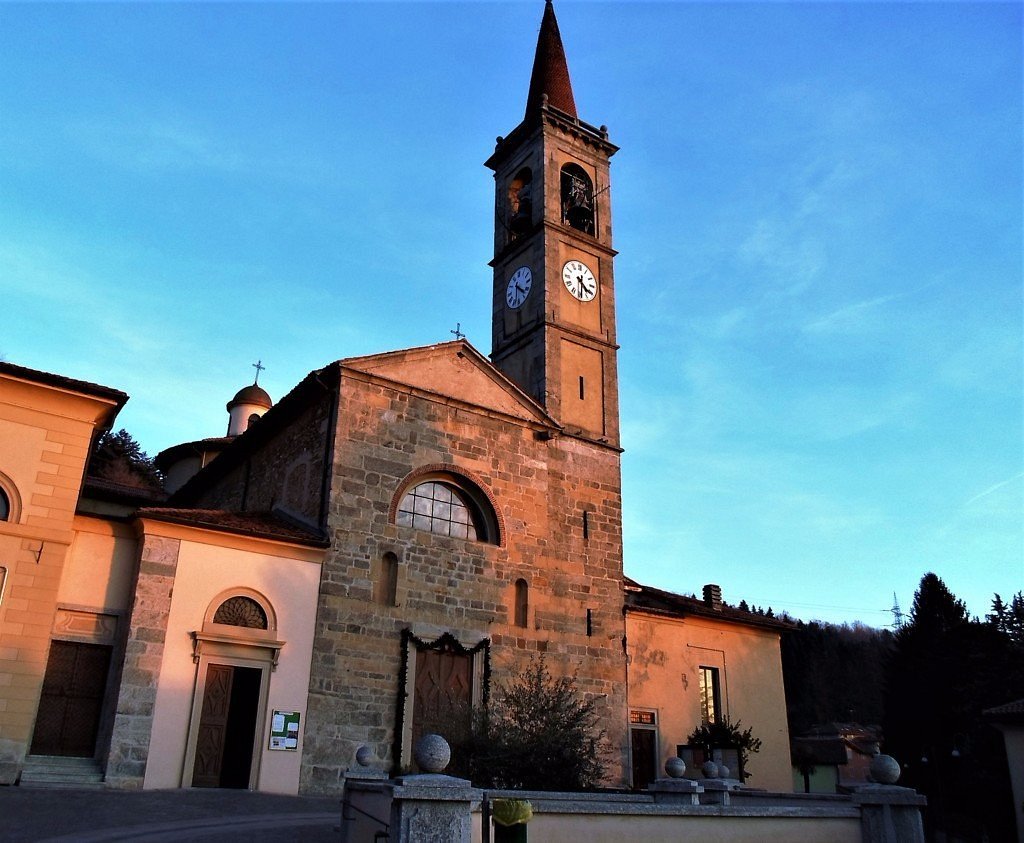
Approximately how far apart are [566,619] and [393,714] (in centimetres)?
480

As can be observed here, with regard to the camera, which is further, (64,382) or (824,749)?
(824,749)

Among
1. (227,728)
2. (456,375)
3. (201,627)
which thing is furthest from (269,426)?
(227,728)

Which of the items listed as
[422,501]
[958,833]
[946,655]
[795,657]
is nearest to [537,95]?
[422,501]

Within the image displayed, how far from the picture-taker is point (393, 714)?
1562 centimetres

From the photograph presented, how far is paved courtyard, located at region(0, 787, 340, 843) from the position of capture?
357 inches

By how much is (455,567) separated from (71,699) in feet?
23.8

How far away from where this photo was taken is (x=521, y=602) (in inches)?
722

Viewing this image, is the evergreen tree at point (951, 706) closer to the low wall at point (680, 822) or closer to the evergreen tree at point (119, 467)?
the low wall at point (680, 822)

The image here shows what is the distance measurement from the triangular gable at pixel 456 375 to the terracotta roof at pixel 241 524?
3.53 m

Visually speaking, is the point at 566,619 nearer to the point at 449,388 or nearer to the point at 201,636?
the point at 449,388

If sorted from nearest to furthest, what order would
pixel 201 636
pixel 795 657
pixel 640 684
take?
pixel 201 636 < pixel 640 684 < pixel 795 657

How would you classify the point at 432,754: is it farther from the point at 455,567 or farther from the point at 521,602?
the point at 521,602

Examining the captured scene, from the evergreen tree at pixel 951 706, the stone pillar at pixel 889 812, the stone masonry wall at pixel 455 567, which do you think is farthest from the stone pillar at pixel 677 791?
the evergreen tree at pixel 951 706

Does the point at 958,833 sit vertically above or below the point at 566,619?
below
